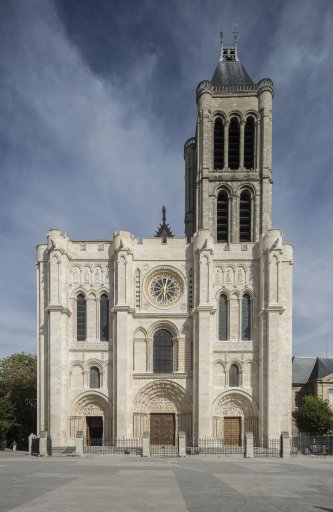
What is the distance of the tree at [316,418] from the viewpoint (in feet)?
143

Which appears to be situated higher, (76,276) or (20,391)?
(76,276)

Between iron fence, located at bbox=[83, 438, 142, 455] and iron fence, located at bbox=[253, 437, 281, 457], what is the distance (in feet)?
24.8

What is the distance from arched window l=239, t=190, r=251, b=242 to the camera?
134 ft

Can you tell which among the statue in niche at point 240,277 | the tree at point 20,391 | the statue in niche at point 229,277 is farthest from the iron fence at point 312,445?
the tree at point 20,391

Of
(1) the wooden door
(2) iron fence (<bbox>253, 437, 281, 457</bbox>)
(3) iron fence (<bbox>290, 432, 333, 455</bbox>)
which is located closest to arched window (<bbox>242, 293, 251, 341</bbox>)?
(1) the wooden door

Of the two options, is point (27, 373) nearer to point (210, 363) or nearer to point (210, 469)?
point (210, 363)

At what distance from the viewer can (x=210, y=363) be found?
34.1 metres

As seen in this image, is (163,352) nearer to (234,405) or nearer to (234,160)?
(234,405)

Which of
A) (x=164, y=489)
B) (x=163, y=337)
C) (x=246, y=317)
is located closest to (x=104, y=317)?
(x=163, y=337)

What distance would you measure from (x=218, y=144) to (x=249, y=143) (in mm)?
2684

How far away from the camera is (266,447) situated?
32281 mm

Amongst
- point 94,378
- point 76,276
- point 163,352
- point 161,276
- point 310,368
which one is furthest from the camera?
point 310,368

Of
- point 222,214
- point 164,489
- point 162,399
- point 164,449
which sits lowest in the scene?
point 164,449

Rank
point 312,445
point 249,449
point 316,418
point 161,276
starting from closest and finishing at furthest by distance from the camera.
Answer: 1. point 249,449
2. point 312,445
3. point 161,276
4. point 316,418
